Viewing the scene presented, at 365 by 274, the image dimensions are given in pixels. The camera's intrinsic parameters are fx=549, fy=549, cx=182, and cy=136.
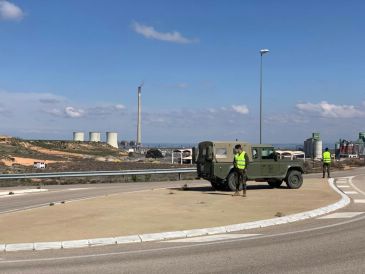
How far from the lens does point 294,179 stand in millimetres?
21734

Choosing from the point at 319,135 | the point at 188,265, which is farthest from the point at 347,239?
the point at 319,135

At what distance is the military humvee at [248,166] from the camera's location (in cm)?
2039

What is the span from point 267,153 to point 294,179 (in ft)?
5.01

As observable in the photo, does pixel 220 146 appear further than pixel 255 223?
Yes

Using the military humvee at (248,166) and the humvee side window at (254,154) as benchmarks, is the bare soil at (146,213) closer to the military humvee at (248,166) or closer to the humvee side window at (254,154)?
the military humvee at (248,166)

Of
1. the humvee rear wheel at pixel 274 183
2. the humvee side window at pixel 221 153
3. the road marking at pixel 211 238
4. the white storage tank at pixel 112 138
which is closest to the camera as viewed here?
the road marking at pixel 211 238

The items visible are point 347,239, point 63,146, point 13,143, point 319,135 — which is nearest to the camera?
point 347,239

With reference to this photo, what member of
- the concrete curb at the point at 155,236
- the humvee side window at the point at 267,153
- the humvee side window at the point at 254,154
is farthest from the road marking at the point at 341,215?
the humvee side window at the point at 267,153

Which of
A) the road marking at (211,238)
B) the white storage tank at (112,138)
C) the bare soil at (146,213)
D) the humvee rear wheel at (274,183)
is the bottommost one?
the road marking at (211,238)

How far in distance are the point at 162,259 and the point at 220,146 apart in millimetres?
12034

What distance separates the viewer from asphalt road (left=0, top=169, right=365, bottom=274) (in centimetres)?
822

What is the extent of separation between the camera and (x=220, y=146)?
68.2 feet

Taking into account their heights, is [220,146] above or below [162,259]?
above

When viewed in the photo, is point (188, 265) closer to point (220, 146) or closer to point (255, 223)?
point (255, 223)
